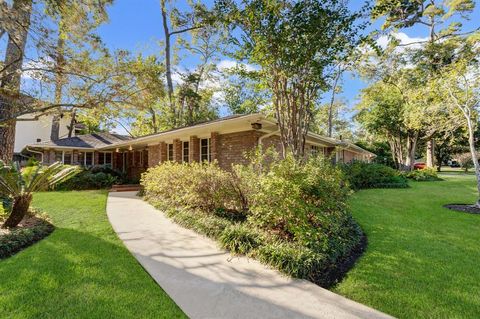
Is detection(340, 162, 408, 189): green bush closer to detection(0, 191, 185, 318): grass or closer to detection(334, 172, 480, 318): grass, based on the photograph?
detection(334, 172, 480, 318): grass

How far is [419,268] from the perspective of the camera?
408 cm

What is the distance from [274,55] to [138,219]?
5.98 metres

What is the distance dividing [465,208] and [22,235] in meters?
12.6

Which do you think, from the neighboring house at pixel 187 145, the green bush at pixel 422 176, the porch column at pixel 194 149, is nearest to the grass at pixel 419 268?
the neighboring house at pixel 187 145

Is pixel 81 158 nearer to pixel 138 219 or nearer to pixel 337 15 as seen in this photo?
pixel 138 219

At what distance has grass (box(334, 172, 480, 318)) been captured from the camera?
311 centimetres

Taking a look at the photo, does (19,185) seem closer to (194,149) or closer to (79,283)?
(79,283)

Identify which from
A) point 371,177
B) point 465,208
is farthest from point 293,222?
point 371,177

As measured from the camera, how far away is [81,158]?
21.5 meters

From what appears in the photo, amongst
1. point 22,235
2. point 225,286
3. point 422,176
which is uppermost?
point 422,176

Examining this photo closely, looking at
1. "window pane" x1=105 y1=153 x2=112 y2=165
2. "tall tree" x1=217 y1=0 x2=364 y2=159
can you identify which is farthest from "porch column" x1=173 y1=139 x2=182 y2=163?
"window pane" x1=105 y1=153 x2=112 y2=165

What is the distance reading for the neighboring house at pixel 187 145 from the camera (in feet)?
32.7

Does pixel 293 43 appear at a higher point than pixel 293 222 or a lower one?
higher

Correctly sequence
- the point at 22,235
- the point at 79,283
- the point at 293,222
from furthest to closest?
the point at 22,235, the point at 293,222, the point at 79,283
